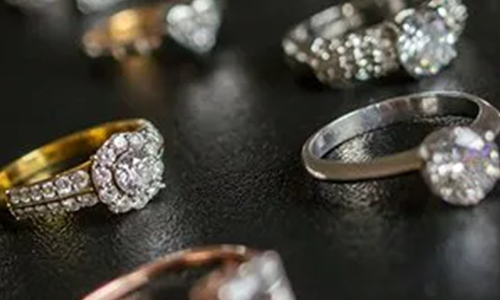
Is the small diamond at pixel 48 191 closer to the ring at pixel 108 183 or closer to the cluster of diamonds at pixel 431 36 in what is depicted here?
the ring at pixel 108 183

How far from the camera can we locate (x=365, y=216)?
71 cm

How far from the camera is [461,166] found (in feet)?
2.24

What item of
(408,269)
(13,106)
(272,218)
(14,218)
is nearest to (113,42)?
(13,106)

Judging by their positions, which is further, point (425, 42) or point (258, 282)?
point (425, 42)

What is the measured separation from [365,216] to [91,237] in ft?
0.63

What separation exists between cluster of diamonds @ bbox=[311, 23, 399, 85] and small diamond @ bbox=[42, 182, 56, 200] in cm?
23

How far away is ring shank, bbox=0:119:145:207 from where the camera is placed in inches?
36.2

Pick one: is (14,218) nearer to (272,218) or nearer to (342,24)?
(272,218)

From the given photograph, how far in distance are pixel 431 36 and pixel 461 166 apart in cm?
22

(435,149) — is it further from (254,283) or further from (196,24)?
(196,24)

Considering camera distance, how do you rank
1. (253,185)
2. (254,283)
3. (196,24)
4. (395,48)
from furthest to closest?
(196,24) → (395,48) → (253,185) → (254,283)

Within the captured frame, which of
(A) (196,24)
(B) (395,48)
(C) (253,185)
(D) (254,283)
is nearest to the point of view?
(D) (254,283)

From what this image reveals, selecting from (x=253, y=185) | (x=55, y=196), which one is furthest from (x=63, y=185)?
(x=253, y=185)

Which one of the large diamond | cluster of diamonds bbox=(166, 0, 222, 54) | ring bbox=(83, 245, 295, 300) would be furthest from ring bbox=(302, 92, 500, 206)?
cluster of diamonds bbox=(166, 0, 222, 54)
